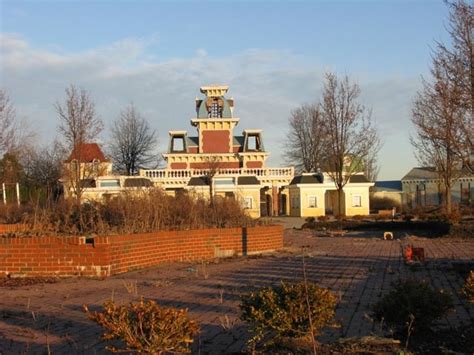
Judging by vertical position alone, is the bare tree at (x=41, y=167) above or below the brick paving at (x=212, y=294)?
above

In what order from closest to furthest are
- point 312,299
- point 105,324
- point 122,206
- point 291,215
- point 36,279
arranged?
1. point 105,324
2. point 312,299
3. point 36,279
4. point 122,206
5. point 291,215

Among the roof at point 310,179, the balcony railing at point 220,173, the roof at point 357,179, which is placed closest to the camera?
the roof at point 357,179

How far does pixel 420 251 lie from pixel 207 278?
5.66 meters

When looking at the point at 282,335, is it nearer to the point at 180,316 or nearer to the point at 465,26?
the point at 180,316

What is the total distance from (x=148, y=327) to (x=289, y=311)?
144 centimetres

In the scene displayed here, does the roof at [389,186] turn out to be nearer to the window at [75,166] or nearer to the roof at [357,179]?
the roof at [357,179]

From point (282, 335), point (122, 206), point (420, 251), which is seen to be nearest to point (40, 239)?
point (122, 206)

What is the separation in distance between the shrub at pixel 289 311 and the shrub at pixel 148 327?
3.15 feet

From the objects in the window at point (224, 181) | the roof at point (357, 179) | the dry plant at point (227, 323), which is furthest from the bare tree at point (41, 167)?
the dry plant at point (227, 323)

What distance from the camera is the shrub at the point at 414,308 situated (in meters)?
6.41

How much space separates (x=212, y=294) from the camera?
10312mm

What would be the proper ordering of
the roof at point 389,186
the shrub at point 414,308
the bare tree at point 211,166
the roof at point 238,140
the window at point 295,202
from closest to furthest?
the shrub at point 414,308
the bare tree at point 211,166
the window at point 295,202
the roof at point 238,140
the roof at point 389,186

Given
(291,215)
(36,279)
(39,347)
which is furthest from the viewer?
(291,215)

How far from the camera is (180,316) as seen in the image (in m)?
4.97
